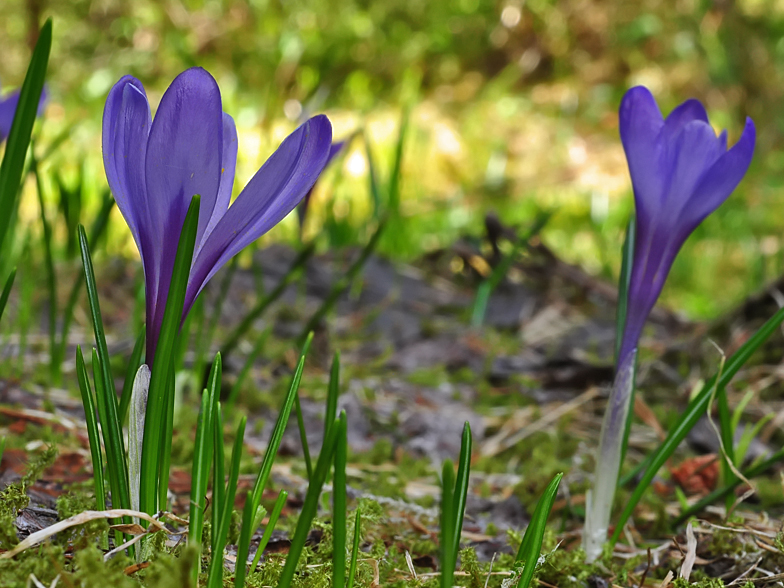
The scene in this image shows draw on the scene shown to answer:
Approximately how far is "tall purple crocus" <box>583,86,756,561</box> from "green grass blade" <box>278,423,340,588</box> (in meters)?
0.48

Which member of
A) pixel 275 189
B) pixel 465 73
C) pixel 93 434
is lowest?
pixel 93 434

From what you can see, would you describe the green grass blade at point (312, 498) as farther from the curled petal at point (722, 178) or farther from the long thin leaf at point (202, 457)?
the curled petal at point (722, 178)

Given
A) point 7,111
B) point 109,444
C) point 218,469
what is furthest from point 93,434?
point 7,111

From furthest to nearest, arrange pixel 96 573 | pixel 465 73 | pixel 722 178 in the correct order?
pixel 465 73 → pixel 722 178 → pixel 96 573

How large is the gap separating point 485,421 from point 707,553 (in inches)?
27.8

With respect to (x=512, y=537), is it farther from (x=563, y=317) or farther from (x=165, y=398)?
(x=563, y=317)

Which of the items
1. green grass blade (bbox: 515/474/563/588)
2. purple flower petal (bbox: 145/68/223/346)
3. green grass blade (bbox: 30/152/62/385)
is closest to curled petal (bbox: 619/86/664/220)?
green grass blade (bbox: 515/474/563/588)

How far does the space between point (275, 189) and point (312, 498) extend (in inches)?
11.0

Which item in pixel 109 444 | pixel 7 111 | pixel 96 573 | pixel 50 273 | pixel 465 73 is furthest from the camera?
pixel 465 73

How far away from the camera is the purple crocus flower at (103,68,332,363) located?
0.61m

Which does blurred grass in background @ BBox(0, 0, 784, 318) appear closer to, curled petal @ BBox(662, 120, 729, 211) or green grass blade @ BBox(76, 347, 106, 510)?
curled petal @ BBox(662, 120, 729, 211)

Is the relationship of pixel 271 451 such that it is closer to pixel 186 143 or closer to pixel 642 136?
pixel 186 143

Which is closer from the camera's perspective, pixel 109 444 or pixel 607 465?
pixel 109 444

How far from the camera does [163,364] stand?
2.13 feet
